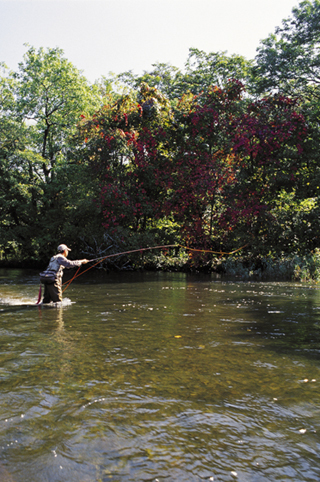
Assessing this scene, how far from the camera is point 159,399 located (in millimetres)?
4379

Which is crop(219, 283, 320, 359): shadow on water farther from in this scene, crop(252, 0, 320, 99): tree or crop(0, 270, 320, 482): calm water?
crop(252, 0, 320, 99): tree

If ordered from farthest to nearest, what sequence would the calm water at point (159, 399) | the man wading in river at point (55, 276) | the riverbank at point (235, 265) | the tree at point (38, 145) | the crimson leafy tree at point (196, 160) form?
1. the tree at point (38, 145)
2. the crimson leafy tree at point (196, 160)
3. the riverbank at point (235, 265)
4. the man wading in river at point (55, 276)
5. the calm water at point (159, 399)

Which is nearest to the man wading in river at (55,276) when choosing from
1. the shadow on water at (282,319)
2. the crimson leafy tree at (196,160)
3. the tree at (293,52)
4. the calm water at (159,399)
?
the calm water at (159,399)

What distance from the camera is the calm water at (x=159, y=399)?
321 cm

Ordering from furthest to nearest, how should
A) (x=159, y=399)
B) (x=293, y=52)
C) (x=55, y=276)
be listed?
(x=293, y=52) < (x=55, y=276) < (x=159, y=399)

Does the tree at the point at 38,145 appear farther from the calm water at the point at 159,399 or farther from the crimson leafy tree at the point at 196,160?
the calm water at the point at 159,399

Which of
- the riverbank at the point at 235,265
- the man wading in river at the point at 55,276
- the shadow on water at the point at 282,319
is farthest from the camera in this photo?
the riverbank at the point at 235,265

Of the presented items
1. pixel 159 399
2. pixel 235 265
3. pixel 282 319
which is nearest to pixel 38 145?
pixel 235 265

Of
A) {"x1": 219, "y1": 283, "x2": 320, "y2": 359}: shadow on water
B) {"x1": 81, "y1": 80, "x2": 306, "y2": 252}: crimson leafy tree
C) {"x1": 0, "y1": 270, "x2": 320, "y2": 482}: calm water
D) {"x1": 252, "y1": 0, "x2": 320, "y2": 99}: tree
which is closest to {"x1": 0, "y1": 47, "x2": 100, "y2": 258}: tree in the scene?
{"x1": 81, "y1": 80, "x2": 306, "y2": 252}: crimson leafy tree

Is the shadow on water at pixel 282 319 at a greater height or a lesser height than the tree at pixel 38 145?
lesser

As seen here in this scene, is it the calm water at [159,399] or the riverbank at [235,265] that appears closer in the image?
the calm water at [159,399]

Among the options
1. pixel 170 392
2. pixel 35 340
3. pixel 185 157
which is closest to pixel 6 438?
pixel 170 392

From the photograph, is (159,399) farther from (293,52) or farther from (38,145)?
(38,145)

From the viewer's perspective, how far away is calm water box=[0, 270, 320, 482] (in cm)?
321
